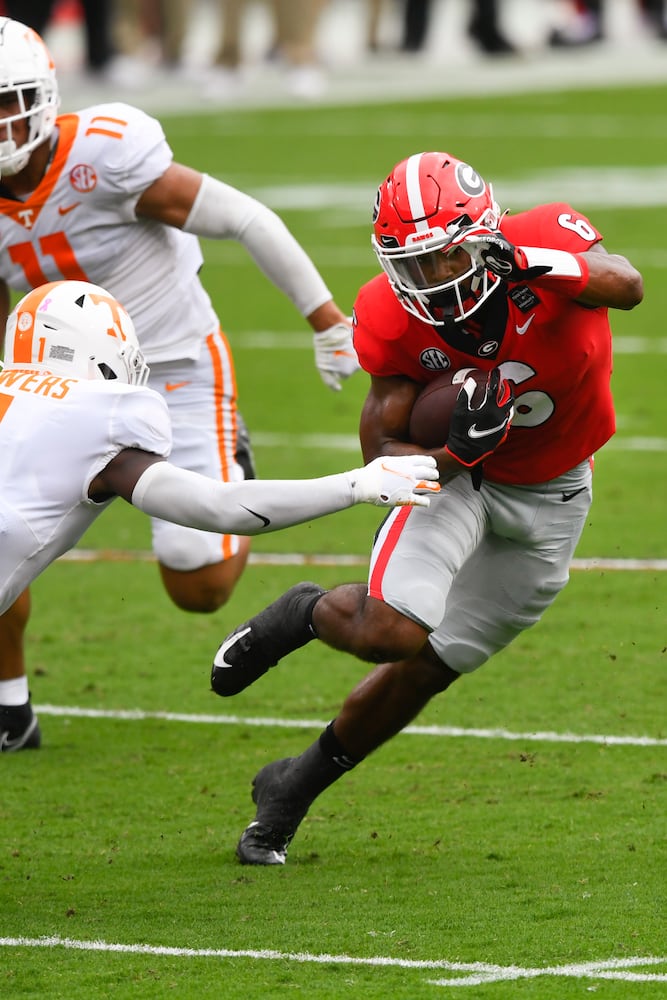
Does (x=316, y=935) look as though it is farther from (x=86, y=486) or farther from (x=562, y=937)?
(x=86, y=486)

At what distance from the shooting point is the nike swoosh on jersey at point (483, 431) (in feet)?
14.7

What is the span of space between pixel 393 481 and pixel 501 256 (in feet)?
1.89

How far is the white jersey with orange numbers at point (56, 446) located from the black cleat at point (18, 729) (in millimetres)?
1492

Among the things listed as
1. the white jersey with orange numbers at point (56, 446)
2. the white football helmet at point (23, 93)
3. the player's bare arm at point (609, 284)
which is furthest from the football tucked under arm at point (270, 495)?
the white football helmet at point (23, 93)

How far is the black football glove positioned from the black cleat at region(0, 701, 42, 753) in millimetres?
1956

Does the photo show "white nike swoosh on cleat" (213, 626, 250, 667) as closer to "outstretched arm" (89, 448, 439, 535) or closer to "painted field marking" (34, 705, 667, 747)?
"outstretched arm" (89, 448, 439, 535)

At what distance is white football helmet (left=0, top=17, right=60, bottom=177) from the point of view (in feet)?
18.1

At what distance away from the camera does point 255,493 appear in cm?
431

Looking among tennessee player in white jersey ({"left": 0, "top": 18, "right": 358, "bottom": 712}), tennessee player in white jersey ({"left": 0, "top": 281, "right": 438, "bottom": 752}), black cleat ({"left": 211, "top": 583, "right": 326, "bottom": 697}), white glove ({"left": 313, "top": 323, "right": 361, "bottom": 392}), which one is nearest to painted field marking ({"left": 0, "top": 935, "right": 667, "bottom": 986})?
tennessee player in white jersey ({"left": 0, "top": 281, "right": 438, "bottom": 752})

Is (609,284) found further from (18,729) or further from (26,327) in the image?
(18,729)

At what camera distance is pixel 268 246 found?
19.5 feet

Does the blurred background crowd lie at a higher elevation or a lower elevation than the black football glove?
lower

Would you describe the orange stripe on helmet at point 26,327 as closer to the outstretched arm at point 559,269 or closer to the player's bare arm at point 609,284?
the outstretched arm at point 559,269

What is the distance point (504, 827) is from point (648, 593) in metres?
2.26
